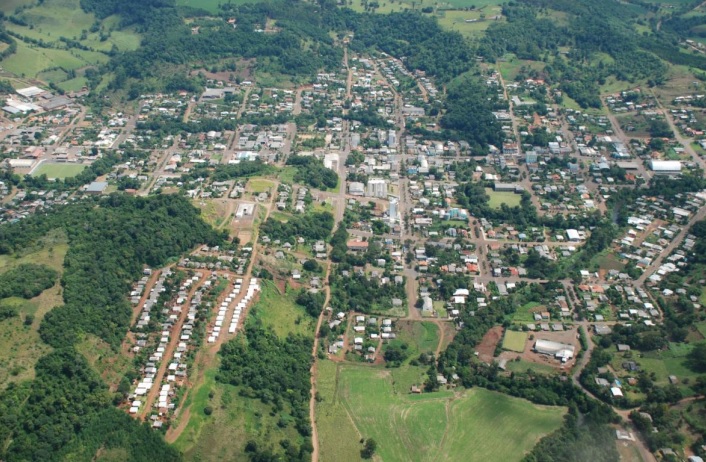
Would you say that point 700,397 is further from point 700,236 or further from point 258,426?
point 258,426

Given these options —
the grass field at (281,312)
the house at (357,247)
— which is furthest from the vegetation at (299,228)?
the grass field at (281,312)

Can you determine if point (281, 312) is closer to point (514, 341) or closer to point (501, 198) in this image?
point (514, 341)

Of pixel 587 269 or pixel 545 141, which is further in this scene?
pixel 545 141

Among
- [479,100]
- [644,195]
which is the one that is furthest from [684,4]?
[644,195]

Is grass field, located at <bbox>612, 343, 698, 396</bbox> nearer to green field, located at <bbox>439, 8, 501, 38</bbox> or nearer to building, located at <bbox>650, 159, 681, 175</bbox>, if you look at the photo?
building, located at <bbox>650, 159, 681, 175</bbox>

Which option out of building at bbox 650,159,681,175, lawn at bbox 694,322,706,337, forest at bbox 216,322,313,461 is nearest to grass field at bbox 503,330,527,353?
→ lawn at bbox 694,322,706,337

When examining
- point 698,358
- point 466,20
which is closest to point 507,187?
point 698,358
